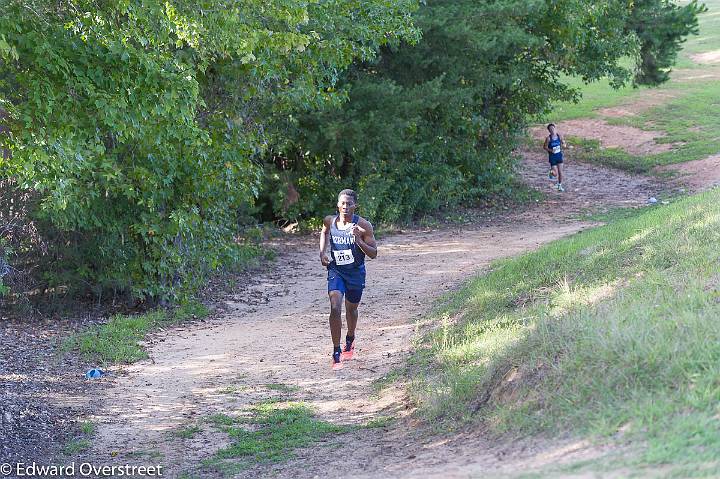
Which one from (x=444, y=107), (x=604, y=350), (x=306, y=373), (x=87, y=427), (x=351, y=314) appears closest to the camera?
(x=604, y=350)

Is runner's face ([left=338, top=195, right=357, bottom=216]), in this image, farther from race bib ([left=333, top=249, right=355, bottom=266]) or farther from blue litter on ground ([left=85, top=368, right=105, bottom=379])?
blue litter on ground ([left=85, top=368, right=105, bottom=379])

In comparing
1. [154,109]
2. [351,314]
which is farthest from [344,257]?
[154,109]

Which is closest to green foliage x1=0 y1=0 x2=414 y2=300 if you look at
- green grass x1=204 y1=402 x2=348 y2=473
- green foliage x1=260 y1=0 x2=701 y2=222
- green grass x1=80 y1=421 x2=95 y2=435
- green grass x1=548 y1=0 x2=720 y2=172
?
green foliage x1=260 y1=0 x2=701 y2=222

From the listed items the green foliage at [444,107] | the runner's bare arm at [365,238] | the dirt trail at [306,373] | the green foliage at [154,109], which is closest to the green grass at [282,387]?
the dirt trail at [306,373]

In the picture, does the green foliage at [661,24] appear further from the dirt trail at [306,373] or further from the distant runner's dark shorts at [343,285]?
the distant runner's dark shorts at [343,285]

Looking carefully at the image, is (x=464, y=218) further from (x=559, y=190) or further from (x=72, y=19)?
(x=72, y=19)

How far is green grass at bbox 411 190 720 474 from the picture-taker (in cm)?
533

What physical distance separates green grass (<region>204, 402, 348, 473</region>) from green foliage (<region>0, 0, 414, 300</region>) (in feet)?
9.67

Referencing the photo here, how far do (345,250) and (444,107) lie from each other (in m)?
10.2

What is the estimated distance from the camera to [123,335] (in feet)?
35.9

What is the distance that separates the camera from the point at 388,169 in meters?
19.1

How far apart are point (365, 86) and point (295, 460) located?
10.9 metres

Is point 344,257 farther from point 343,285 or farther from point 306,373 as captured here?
point 306,373

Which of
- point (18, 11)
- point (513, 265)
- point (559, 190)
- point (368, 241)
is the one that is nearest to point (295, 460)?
point (368, 241)
